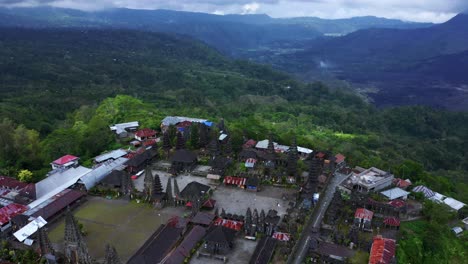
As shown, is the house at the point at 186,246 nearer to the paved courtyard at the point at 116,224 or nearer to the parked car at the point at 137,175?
the paved courtyard at the point at 116,224

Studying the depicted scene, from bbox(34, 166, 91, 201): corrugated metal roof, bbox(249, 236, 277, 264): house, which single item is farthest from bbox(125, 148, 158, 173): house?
bbox(249, 236, 277, 264): house

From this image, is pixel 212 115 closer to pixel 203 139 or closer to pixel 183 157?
pixel 203 139

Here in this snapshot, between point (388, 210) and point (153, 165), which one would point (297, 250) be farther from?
point (153, 165)

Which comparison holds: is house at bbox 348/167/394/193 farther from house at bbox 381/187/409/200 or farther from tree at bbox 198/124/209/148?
tree at bbox 198/124/209/148

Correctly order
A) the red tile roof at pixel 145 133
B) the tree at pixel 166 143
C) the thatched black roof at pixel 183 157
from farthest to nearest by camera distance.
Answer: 1. the red tile roof at pixel 145 133
2. the tree at pixel 166 143
3. the thatched black roof at pixel 183 157

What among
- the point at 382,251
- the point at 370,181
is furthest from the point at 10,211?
the point at 370,181

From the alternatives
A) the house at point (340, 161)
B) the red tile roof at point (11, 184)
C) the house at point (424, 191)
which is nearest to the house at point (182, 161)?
the red tile roof at point (11, 184)

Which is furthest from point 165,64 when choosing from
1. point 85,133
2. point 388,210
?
point 388,210
